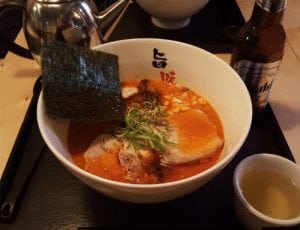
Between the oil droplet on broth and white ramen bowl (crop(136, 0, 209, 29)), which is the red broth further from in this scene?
white ramen bowl (crop(136, 0, 209, 29))

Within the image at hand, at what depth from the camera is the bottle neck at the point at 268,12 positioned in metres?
0.86

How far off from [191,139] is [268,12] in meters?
0.36

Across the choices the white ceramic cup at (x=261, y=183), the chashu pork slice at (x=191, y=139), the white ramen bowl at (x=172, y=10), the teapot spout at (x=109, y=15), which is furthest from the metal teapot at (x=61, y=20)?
the white ceramic cup at (x=261, y=183)

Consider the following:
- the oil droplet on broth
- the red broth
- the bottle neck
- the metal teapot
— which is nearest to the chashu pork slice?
the red broth

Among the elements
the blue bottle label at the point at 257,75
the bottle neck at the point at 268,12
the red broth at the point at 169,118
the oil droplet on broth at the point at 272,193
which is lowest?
the oil droplet on broth at the point at 272,193

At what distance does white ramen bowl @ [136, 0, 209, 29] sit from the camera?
1.27 m

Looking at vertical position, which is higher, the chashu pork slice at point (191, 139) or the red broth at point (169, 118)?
the chashu pork slice at point (191, 139)

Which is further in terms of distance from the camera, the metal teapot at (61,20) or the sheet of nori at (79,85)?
the metal teapot at (61,20)

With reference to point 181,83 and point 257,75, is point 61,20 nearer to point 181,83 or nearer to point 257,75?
point 181,83

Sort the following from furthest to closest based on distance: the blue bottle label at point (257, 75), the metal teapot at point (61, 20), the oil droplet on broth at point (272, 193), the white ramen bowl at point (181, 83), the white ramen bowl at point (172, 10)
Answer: the white ramen bowl at point (172, 10)
the metal teapot at point (61, 20)
the blue bottle label at point (257, 75)
the oil droplet on broth at point (272, 193)
the white ramen bowl at point (181, 83)

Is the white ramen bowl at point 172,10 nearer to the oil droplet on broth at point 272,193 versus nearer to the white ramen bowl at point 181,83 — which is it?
the white ramen bowl at point 181,83

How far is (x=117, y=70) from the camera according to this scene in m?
0.99

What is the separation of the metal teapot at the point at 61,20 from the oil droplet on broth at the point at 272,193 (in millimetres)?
651

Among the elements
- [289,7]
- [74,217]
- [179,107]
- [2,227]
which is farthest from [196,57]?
[289,7]
